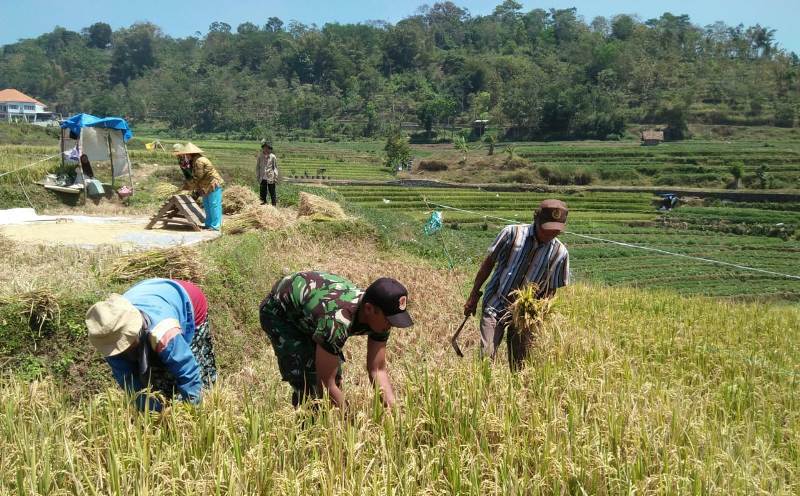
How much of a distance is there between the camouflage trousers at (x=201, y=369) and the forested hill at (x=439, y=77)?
5824 centimetres

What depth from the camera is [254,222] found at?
354 inches

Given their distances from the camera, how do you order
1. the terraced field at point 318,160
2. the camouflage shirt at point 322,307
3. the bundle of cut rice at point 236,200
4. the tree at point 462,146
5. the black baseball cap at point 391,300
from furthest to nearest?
the tree at point 462,146 → the terraced field at point 318,160 → the bundle of cut rice at point 236,200 → the camouflage shirt at point 322,307 → the black baseball cap at point 391,300

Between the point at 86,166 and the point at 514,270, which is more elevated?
the point at 86,166

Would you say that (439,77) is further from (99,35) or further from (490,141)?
(99,35)

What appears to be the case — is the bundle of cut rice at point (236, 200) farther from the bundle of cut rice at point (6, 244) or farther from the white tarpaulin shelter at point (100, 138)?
the bundle of cut rice at point (6, 244)

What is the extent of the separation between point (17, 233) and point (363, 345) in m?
4.13

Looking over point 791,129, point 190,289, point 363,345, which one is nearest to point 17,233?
point 363,345

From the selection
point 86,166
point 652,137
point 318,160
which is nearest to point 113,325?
point 86,166

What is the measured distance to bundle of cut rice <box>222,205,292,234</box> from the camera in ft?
28.8

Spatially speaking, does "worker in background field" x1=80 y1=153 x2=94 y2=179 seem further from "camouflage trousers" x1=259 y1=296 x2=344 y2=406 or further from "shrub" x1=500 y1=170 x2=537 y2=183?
"shrub" x1=500 y1=170 x2=537 y2=183

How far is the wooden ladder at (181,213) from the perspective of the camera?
8.45 metres

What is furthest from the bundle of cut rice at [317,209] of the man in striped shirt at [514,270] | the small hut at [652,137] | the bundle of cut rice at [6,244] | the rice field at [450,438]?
the small hut at [652,137]

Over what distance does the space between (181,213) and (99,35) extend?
479 ft

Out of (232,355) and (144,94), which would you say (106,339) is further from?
(144,94)
